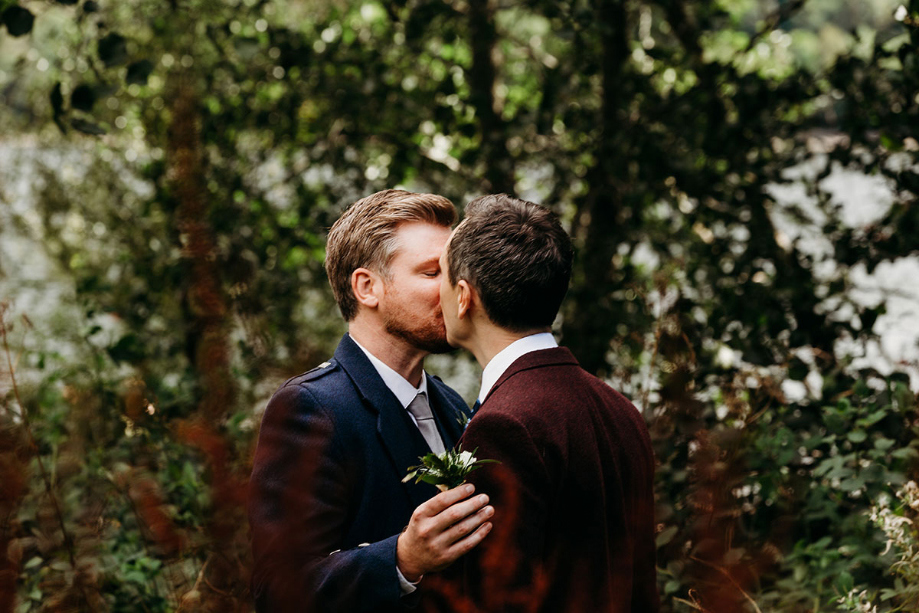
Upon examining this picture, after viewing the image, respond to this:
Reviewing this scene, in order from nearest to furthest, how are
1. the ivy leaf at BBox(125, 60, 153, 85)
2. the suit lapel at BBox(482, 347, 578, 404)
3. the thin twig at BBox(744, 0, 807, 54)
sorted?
the suit lapel at BBox(482, 347, 578, 404), the ivy leaf at BBox(125, 60, 153, 85), the thin twig at BBox(744, 0, 807, 54)

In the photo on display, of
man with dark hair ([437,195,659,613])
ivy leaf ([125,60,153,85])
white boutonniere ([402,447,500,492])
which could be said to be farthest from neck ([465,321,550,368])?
ivy leaf ([125,60,153,85])

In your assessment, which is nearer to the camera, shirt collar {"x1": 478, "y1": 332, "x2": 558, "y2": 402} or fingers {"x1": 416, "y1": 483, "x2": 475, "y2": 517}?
fingers {"x1": 416, "y1": 483, "x2": 475, "y2": 517}

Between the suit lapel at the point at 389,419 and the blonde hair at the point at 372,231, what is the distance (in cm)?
18

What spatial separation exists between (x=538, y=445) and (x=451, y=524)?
25 cm

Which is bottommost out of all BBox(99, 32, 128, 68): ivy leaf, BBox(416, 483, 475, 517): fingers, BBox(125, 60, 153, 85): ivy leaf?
BBox(416, 483, 475, 517): fingers

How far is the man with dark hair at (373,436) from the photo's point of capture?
1649mm

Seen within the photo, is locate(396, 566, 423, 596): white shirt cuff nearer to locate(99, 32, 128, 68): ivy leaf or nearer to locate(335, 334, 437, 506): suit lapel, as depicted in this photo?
locate(335, 334, 437, 506): suit lapel

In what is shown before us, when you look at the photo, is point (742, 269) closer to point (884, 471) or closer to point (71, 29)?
point (884, 471)

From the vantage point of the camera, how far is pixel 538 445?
1.61 meters

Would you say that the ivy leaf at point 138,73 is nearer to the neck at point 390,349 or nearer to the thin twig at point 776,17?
the neck at point 390,349

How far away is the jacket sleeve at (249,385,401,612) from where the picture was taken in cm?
171

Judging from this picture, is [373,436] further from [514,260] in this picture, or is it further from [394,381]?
[514,260]

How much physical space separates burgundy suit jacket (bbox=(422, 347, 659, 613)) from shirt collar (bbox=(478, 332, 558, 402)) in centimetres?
2

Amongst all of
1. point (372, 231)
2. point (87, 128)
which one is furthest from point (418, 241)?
point (87, 128)
